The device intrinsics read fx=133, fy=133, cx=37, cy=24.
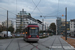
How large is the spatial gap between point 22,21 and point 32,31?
10367 cm

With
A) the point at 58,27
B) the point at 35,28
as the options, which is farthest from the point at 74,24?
the point at 58,27

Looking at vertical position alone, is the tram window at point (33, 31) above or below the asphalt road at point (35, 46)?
above

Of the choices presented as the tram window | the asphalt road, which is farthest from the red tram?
the asphalt road

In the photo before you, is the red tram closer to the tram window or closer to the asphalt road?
the tram window

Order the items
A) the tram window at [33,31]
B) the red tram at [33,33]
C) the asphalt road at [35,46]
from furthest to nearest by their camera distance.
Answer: the tram window at [33,31]
the red tram at [33,33]
the asphalt road at [35,46]

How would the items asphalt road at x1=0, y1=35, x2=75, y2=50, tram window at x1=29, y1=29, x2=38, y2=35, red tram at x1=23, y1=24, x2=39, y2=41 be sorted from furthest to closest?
tram window at x1=29, y1=29, x2=38, y2=35, red tram at x1=23, y1=24, x2=39, y2=41, asphalt road at x1=0, y1=35, x2=75, y2=50

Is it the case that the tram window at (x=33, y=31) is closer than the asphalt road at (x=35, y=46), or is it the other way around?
the asphalt road at (x=35, y=46)

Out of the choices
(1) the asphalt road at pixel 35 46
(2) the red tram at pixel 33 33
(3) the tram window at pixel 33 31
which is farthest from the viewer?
(3) the tram window at pixel 33 31

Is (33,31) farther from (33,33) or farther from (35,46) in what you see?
(35,46)

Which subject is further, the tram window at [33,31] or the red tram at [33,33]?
the tram window at [33,31]

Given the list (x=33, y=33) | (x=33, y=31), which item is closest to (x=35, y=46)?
(x=33, y=33)

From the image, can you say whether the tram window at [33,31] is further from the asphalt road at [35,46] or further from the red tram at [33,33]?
the asphalt road at [35,46]

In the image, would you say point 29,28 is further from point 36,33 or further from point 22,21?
point 22,21

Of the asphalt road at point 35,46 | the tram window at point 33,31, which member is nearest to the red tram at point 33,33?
the tram window at point 33,31
